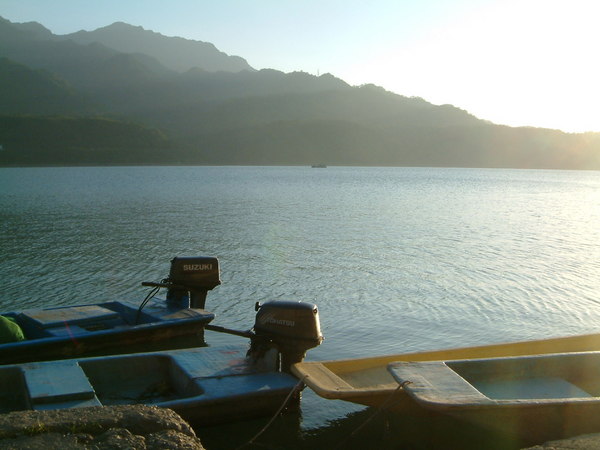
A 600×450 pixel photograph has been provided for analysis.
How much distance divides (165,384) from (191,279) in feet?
11.3

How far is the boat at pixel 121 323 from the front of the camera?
8.80 metres

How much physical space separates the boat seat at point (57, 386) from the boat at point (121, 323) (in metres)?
1.87

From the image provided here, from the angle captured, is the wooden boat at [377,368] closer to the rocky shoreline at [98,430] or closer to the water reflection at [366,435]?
the water reflection at [366,435]

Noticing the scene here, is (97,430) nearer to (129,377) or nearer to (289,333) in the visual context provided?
(129,377)

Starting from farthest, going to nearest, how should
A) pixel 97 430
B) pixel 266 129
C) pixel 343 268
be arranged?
pixel 266 129 → pixel 343 268 → pixel 97 430

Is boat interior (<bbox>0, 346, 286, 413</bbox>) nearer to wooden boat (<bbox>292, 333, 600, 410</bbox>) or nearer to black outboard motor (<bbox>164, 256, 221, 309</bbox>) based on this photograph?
wooden boat (<bbox>292, 333, 600, 410</bbox>)

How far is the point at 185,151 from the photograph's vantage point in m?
139

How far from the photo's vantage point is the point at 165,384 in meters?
7.36

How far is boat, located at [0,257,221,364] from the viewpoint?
8805 millimetres

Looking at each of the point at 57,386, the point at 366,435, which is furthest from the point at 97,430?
the point at 366,435

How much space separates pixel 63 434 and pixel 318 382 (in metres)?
2.83

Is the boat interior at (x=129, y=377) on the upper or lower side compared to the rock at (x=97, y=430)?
lower

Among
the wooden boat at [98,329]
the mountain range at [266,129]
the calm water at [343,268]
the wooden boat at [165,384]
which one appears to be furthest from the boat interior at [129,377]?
the mountain range at [266,129]

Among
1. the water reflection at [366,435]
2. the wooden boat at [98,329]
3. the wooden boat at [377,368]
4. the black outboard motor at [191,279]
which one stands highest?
the black outboard motor at [191,279]
